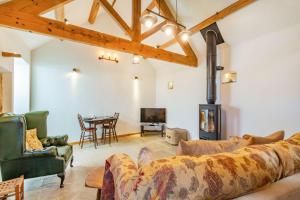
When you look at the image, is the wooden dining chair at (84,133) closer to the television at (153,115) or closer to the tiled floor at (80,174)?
the tiled floor at (80,174)

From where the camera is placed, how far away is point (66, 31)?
298 centimetres

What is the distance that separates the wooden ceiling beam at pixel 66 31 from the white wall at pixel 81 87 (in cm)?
231

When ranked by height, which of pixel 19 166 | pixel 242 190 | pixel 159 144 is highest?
pixel 242 190

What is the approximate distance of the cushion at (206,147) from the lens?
61.9 inches

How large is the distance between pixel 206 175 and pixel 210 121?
345 centimetres

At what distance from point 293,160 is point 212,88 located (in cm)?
294

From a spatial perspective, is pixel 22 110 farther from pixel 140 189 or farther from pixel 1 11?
pixel 140 189

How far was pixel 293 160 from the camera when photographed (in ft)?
4.08

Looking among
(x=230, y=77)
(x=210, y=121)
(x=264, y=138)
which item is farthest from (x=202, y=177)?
(x=230, y=77)

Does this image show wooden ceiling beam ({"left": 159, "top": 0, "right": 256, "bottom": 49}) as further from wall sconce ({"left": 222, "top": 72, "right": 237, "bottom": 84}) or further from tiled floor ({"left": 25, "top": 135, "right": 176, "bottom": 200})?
tiled floor ({"left": 25, "top": 135, "right": 176, "bottom": 200})

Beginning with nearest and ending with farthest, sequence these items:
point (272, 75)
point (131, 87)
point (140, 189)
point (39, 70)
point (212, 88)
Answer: point (140, 189) < point (272, 75) < point (212, 88) < point (39, 70) < point (131, 87)

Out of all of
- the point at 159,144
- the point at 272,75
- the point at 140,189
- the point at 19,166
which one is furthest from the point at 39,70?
the point at 272,75

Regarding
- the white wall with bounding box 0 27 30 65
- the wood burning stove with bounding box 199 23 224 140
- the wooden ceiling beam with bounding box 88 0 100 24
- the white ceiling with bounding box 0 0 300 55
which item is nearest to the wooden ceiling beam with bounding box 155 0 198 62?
the white ceiling with bounding box 0 0 300 55

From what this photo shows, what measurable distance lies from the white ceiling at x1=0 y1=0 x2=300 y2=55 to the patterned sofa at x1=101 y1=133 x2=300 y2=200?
3.04m
